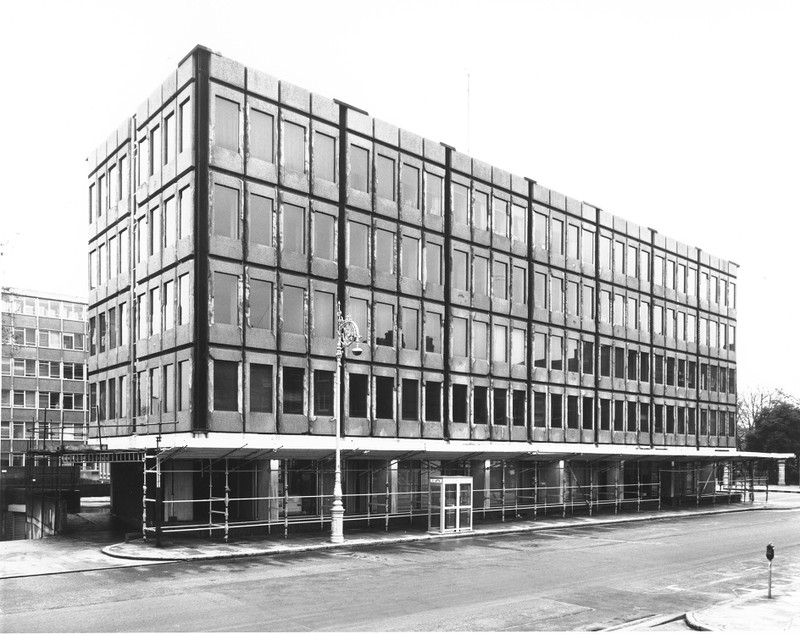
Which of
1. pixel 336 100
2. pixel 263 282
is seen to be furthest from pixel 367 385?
pixel 336 100

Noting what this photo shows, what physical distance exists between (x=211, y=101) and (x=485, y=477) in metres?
24.3

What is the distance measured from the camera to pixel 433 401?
144 ft

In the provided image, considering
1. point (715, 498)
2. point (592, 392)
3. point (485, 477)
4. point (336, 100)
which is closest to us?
point (336, 100)

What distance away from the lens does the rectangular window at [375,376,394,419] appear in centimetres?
4106

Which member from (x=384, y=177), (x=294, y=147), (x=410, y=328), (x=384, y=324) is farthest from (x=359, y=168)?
(x=410, y=328)

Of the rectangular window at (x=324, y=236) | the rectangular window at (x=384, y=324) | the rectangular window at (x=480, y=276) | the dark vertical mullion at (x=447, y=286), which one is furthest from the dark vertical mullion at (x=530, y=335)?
the rectangular window at (x=324, y=236)

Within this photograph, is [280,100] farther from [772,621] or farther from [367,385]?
[772,621]

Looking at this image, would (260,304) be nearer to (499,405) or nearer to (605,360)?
(499,405)

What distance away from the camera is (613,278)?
56.7 m

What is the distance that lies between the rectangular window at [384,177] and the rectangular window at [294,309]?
710 cm

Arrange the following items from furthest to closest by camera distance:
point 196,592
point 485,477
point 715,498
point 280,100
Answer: point 715,498 < point 485,477 < point 280,100 < point 196,592

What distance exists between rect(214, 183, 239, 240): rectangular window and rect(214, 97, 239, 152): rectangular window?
1.86 metres

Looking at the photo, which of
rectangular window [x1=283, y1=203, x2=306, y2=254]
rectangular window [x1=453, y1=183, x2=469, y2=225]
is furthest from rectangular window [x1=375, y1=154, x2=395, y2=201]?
rectangular window [x1=283, y1=203, x2=306, y2=254]

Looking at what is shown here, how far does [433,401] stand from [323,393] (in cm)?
735
